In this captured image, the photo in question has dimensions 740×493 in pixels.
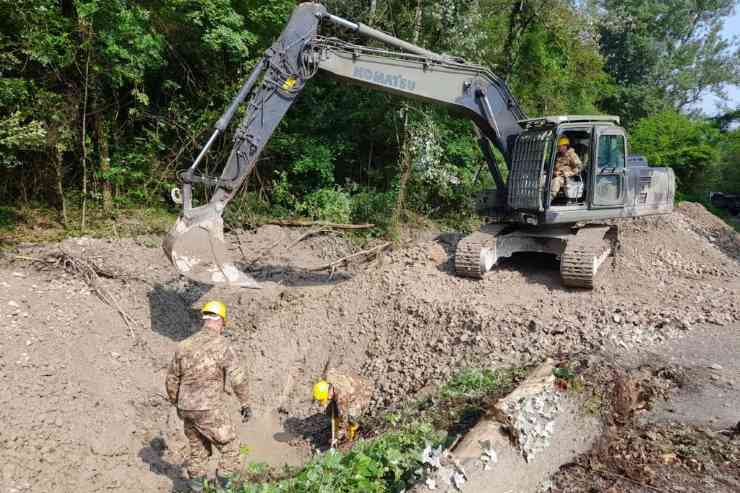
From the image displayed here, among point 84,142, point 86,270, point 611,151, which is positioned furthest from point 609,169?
point 84,142

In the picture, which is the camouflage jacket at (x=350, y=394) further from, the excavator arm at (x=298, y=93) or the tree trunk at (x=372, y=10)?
the tree trunk at (x=372, y=10)

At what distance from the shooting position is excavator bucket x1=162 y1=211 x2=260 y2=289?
224 inches

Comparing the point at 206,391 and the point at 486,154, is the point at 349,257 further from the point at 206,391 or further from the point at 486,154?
the point at 206,391

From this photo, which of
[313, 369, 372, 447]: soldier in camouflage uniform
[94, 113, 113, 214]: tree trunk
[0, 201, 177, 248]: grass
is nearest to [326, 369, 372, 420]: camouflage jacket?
[313, 369, 372, 447]: soldier in camouflage uniform

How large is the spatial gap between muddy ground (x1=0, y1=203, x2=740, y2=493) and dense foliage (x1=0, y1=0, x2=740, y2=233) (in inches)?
94.1

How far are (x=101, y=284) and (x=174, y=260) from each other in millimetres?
1972

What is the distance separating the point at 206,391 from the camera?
4.48 meters

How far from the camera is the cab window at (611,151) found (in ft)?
24.1

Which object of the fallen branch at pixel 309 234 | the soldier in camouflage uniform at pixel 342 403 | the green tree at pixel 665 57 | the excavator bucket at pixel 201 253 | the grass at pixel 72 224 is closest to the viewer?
the soldier in camouflage uniform at pixel 342 403

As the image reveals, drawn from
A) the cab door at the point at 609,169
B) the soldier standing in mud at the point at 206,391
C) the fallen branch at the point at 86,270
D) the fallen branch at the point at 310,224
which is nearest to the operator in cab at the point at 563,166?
the cab door at the point at 609,169

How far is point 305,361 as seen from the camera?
6812 mm

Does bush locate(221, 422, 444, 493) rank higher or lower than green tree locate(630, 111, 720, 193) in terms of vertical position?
lower

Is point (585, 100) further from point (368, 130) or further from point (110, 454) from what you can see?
point (110, 454)

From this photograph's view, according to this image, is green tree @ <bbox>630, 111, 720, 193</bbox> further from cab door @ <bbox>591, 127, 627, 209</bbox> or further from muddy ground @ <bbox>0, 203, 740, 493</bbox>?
cab door @ <bbox>591, 127, 627, 209</bbox>
